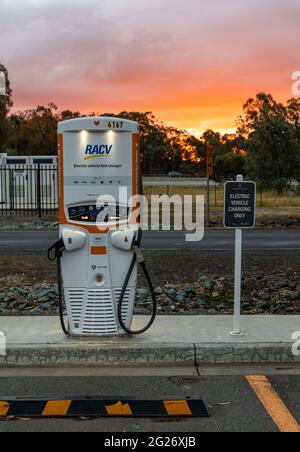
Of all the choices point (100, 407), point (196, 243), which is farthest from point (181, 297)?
point (196, 243)

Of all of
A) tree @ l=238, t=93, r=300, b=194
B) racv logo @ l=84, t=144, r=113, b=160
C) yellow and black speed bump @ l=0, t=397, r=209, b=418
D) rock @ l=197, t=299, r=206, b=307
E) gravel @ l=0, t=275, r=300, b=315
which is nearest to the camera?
yellow and black speed bump @ l=0, t=397, r=209, b=418

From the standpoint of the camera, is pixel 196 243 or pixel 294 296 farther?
pixel 196 243

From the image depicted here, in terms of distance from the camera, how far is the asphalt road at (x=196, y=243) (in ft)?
44.4

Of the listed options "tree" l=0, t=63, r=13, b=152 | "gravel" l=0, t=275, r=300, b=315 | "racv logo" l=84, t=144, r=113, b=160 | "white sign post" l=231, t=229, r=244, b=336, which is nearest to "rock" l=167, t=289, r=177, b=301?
"gravel" l=0, t=275, r=300, b=315

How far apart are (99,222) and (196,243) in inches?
382

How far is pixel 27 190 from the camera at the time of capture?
23.5m

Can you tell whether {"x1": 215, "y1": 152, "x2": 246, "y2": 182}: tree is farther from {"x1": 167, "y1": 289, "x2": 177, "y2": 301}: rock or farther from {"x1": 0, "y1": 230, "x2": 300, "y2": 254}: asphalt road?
{"x1": 167, "y1": 289, "x2": 177, "y2": 301}: rock

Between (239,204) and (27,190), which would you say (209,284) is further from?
(27,190)

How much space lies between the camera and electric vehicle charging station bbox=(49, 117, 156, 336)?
17.6ft

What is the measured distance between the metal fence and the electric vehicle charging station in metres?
17.8

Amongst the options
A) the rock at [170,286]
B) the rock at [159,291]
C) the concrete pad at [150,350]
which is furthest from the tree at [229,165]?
the concrete pad at [150,350]

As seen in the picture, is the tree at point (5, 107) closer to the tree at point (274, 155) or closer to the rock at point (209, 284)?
the tree at point (274, 155)

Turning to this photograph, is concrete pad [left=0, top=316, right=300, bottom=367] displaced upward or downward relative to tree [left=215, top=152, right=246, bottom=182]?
downward

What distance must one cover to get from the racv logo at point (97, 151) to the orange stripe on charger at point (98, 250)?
92cm
